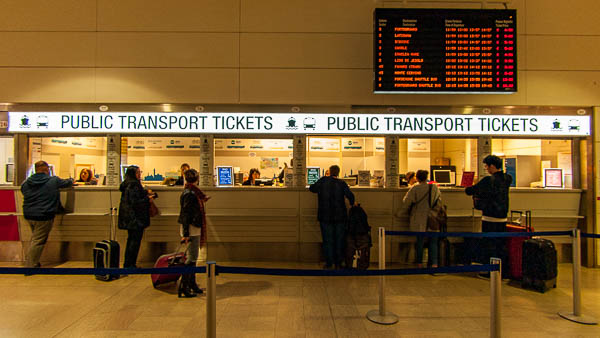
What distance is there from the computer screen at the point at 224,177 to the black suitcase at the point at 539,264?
181 inches

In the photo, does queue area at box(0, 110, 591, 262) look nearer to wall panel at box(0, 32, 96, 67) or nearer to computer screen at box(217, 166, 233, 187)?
computer screen at box(217, 166, 233, 187)

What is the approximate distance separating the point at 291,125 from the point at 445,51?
8.84 ft

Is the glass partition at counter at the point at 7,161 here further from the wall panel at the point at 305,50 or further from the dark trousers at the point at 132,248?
the wall panel at the point at 305,50

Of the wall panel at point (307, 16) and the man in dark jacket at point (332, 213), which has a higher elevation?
the wall panel at point (307, 16)

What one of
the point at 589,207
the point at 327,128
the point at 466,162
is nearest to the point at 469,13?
the point at 327,128

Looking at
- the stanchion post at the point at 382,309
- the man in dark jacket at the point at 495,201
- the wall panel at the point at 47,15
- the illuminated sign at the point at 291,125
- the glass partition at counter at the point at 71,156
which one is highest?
the wall panel at the point at 47,15

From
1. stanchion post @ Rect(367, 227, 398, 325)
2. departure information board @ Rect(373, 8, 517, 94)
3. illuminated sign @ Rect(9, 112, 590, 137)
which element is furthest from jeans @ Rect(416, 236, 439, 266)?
departure information board @ Rect(373, 8, 517, 94)

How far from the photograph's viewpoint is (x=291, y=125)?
20.3 feet

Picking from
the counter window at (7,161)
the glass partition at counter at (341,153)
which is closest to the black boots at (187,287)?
the counter window at (7,161)

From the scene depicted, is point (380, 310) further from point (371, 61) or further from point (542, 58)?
point (542, 58)

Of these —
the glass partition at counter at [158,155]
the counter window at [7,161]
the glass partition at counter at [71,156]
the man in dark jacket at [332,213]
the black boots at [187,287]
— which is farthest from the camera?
the glass partition at counter at [158,155]

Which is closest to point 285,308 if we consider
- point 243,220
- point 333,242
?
point 333,242

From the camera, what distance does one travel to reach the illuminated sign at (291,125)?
20.2 ft

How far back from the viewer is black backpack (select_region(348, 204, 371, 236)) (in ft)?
18.0
